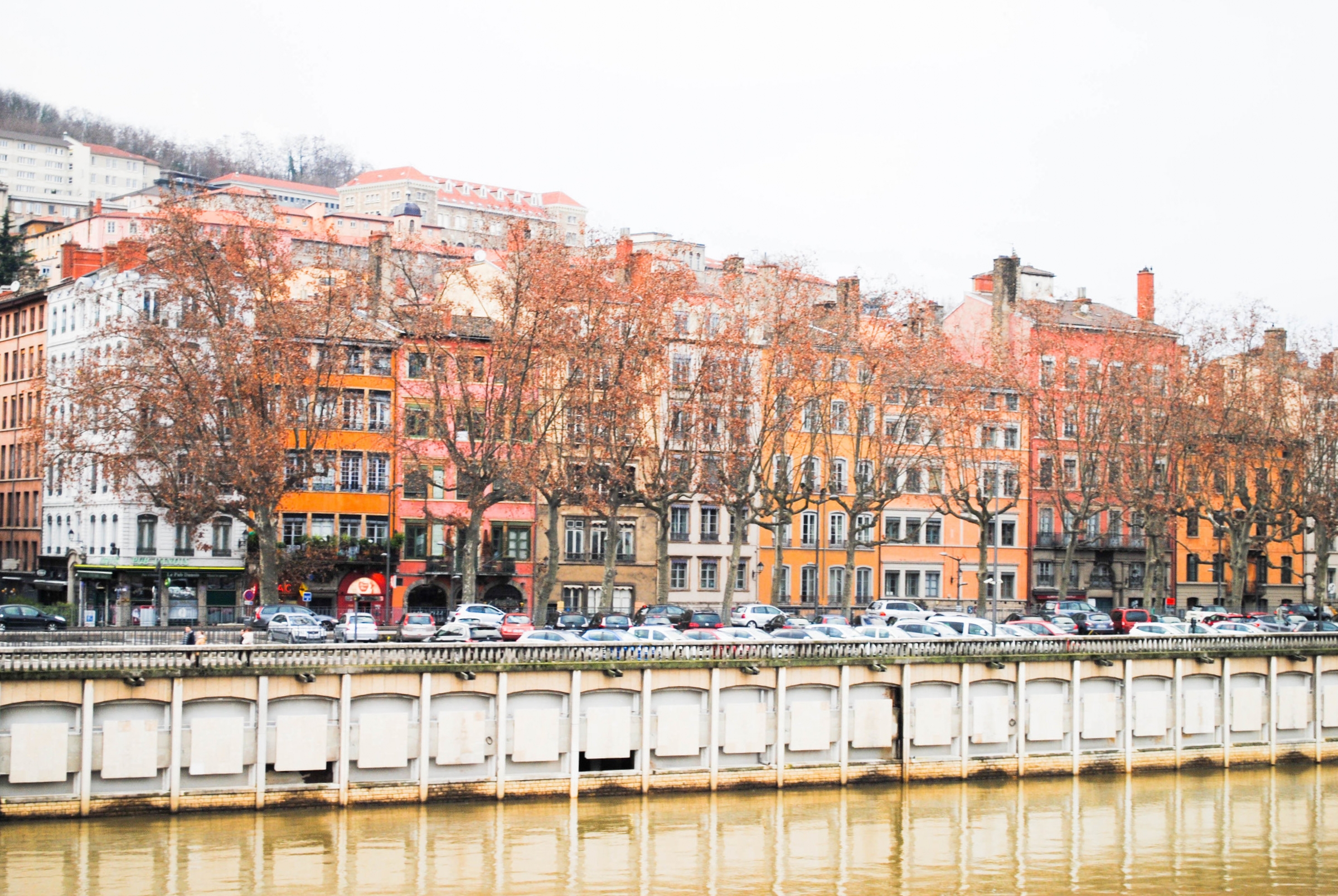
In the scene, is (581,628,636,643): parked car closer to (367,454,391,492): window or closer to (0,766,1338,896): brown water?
(0,766,1338,896): brown water

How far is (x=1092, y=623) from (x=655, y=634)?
29524 millimetres

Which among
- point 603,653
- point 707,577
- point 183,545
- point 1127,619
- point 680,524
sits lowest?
point 1127,619

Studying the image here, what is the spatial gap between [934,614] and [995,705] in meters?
16.6

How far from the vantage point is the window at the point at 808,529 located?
95.2m

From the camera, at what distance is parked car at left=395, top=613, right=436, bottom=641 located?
67.5 meters

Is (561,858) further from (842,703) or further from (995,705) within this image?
(995,705)

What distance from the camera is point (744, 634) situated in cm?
6009

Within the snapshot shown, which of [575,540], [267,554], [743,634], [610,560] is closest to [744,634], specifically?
[743,634]

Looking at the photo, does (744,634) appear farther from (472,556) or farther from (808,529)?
(808,529)

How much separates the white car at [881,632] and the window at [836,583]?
3054 cm

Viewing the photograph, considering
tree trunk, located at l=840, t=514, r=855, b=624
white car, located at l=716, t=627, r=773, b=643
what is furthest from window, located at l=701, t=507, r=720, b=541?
white car, located at l=716, t=627, r=773, b=643

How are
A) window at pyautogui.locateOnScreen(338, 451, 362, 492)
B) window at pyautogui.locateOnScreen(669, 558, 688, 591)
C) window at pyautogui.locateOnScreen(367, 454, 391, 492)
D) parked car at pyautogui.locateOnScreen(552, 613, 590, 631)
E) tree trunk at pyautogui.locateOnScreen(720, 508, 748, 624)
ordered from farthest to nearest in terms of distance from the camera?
window at pyautogui.locateOnScreen(669, 558, 688, 591) → window at pyautogui.locateOnScreen(367, 454, 391, 492) → window at pyautogui.locateOnScreen(338, 451, 362, 492) → tree trunk at pyautogui.locateOnScreen(720, 508, 748, 624) → parked car at pyautogui.locateOnScreen(552, 613, 590, 631)

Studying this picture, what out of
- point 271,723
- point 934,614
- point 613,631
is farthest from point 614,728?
point 934,614

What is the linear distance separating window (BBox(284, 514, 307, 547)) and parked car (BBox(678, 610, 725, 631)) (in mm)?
22074
